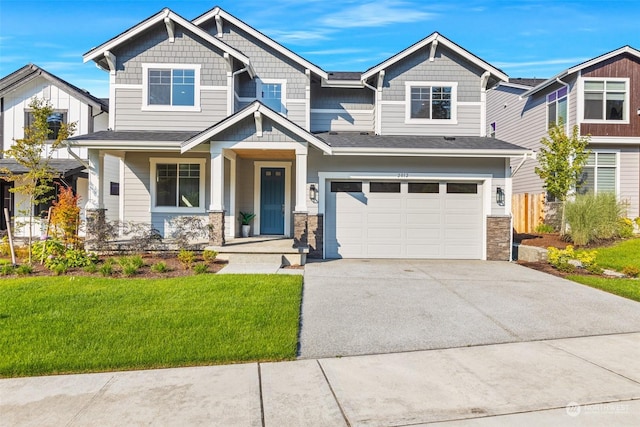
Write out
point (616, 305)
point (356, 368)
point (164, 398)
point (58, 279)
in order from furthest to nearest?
point (58, 279)
point (616, 305)
point (356, 368)
point (164, 398)

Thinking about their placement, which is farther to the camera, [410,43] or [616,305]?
[410,43]

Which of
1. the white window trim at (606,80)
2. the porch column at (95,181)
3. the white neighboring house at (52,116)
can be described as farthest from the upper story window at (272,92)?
the white window trim at (606,80)

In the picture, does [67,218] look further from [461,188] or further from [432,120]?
[432,120]

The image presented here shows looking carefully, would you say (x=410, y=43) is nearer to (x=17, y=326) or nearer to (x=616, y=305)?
(x=616, y=305)

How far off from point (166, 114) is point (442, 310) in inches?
402

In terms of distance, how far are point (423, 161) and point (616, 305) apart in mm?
6354

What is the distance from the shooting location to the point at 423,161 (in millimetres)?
A: 12125

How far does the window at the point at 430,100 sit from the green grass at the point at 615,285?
667 cm

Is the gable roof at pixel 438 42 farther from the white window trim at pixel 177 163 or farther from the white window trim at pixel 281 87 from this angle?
the white window trim at pixel 177 163

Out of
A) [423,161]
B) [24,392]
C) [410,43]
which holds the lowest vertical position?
[24,392]

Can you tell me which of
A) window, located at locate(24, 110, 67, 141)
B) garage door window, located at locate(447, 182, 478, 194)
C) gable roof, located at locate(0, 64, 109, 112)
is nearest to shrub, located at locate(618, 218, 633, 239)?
garage door window, located at locate(447, 182, 478, 194)

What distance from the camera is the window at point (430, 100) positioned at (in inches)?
536

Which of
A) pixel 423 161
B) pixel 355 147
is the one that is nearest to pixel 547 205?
pixel 423 161

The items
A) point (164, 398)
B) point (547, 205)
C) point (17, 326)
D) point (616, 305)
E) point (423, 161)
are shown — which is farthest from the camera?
point (547, 205)
